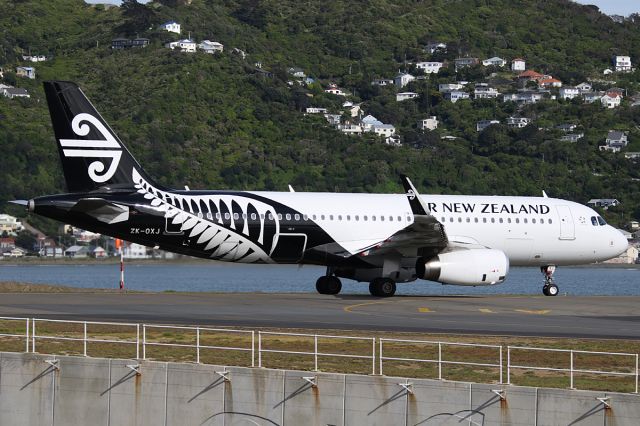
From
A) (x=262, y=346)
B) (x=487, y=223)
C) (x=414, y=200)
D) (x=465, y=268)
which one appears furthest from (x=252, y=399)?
(x=487, y=223)

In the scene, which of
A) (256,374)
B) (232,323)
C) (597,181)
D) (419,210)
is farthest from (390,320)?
(597,181)

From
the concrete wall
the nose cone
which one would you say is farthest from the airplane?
the concrete wall

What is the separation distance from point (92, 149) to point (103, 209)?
8.47 ft

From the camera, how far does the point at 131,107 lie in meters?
192

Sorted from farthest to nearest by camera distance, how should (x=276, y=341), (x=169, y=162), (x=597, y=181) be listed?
(x=597, y=181)
(x=169, y=162)
(x=276, y=341)

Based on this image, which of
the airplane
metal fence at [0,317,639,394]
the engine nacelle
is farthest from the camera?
the engine nacelle

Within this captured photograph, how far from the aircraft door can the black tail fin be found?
19.1 m

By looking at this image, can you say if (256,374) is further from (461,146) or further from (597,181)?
(461,146)

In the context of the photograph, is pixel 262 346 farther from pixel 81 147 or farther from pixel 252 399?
pixel 81 147

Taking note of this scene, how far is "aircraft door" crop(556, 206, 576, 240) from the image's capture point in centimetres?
5553

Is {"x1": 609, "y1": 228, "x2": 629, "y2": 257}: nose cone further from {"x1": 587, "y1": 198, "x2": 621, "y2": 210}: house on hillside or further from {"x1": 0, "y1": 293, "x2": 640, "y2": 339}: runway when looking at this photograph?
{"x1": 587, "y1": 198, "x2": 621, "y2": 210}: house on hillside

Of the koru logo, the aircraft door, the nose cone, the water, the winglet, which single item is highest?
the koru logo

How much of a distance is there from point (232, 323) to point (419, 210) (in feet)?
44.6

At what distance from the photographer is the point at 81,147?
155 feet
